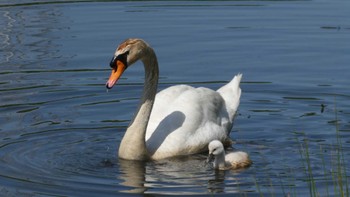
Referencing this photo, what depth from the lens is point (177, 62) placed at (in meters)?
15.8

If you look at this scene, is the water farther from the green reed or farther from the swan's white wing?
the swan's white wing

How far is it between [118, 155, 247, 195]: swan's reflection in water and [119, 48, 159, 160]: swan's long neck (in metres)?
0.10

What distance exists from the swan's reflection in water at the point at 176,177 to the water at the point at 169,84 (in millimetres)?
14

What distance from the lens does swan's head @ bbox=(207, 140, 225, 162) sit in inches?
447

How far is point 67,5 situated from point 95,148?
8.15 meters

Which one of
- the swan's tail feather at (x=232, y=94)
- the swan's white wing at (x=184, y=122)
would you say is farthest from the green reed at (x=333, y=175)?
the swan's tail feather at (x=232, y=94)

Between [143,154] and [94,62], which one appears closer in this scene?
[143,154]

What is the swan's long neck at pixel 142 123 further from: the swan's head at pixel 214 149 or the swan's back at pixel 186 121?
the swan's head at pixel 214 149

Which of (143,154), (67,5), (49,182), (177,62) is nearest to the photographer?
(49,182)

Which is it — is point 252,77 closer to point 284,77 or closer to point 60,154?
point 284,77

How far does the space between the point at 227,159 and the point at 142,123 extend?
110 cm

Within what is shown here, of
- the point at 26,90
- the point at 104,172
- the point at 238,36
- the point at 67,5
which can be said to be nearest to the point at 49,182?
the point at 104,172

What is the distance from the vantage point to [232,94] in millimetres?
13508

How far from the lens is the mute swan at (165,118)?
11781 mm
